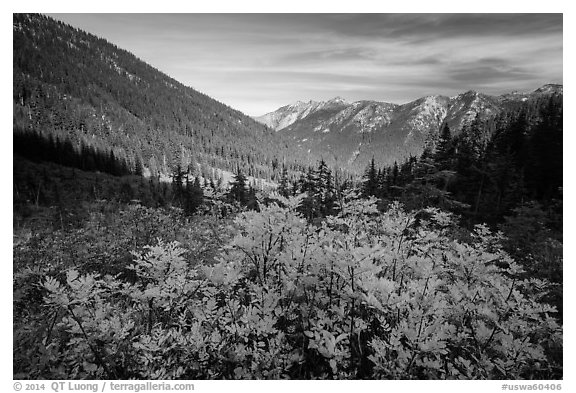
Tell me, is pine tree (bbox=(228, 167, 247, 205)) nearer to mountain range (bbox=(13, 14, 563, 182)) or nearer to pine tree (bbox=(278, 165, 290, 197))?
pine tree (bbox=(278, 165, 290, 197))

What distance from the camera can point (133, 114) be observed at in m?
143

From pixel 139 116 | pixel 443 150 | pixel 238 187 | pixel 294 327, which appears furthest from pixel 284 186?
pixel 139 116

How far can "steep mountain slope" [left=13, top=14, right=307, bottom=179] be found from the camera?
98.6m

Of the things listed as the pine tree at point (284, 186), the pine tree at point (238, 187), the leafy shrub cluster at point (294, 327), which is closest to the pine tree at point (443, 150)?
the pine tree at point (284, 186)

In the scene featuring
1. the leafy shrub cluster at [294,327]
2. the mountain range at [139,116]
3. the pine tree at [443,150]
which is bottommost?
the leafy shrub cluster at [294,327]

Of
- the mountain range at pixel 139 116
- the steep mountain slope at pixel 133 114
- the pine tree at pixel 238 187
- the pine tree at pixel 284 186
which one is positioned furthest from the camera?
the steep mountain slope at pixel 133 114

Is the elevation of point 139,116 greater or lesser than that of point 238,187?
Answer: greater

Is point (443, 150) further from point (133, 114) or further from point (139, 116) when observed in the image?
point (133, 114)

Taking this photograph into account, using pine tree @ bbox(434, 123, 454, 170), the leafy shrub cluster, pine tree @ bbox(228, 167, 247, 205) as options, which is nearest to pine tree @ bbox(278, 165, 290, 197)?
the leafy shrub cluster

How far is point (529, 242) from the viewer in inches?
316

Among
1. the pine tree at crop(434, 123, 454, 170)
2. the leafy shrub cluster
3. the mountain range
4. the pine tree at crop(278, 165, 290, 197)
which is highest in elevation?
the mountain range

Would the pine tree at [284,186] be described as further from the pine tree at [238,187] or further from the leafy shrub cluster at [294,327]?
the pine tree at [238,187]

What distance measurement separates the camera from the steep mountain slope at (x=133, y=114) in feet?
324
